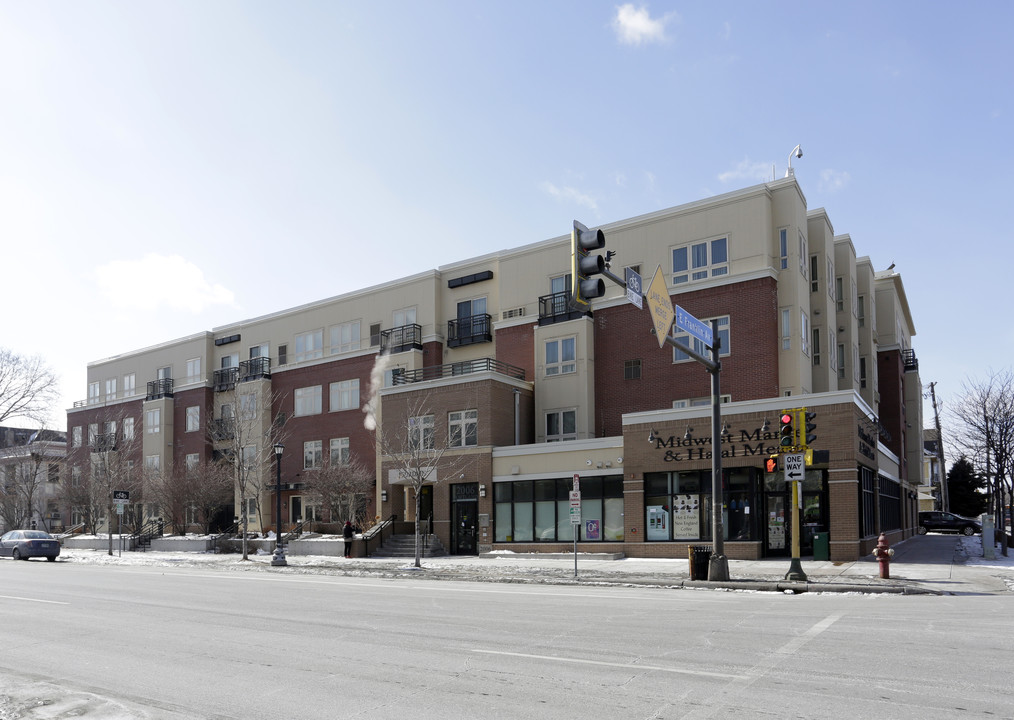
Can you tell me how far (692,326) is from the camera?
63.0 feet

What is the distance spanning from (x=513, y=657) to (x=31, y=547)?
37587 millimetres

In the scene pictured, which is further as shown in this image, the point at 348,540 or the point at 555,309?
the point at 555,309

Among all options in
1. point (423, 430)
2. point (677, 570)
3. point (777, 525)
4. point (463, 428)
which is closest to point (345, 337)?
point (423, 430)

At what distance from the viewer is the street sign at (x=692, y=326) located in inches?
730

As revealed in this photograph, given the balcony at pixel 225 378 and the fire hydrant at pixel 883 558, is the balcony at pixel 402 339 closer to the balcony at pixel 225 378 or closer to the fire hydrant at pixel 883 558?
the balcony at pixel 225 378

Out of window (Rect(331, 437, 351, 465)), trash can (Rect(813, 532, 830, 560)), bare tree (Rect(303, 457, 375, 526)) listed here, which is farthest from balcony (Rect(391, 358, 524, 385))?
trash can (Rect(813, 532, 830, 560))

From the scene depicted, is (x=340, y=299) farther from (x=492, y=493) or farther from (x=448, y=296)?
(x=492, y=493)

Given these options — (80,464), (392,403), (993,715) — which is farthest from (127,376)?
(993,715)

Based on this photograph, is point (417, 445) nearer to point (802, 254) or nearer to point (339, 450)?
point (339, 450)

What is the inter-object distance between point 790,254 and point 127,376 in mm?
50110

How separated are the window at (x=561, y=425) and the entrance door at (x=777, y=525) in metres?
10.5

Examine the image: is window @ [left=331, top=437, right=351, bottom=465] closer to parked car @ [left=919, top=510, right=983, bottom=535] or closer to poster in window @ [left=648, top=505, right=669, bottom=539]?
poster in window @ [left=648, top=505, right=669, bottom=539]

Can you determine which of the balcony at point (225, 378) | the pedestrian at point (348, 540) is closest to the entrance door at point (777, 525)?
the pedestrian at point (348, 540)

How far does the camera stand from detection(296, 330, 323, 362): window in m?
49.7
